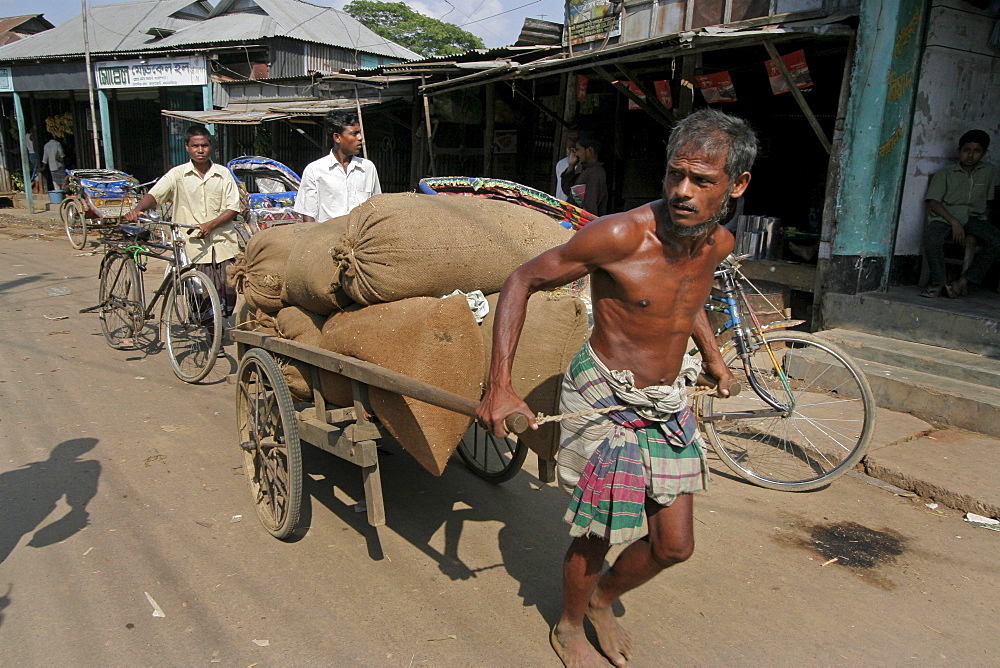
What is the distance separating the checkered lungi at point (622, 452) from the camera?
217cm

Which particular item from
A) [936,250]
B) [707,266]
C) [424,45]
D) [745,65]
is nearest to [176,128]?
[745,65]

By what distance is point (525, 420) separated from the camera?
196 cm

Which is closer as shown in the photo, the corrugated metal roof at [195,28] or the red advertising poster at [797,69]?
the red advertising poster at [797,69]

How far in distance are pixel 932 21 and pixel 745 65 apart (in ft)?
8.20

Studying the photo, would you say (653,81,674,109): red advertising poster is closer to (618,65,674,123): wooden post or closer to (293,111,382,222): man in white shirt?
(618,65,674,123): wooden post

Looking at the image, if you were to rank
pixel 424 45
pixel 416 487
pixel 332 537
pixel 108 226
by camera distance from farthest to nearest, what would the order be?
pixel 424 45 < pixel 108 226 < pixel 416 487 < pixel 332 537

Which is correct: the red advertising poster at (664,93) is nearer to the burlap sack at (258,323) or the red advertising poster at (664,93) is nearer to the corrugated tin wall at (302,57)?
the burlap sack at (258,323)

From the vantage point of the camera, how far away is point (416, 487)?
12.4 ft

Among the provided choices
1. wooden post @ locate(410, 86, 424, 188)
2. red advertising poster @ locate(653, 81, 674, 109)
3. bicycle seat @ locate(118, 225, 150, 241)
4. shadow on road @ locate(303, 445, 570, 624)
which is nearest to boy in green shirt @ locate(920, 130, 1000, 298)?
red advertising poster @ locate(653, 81, 674, 109)

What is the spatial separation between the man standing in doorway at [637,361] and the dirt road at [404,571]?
57 centimetres

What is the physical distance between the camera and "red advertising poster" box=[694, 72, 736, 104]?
761cm

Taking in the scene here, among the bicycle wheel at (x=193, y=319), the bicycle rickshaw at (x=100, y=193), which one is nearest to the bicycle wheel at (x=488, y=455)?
the bicycle wheel at (x=193, y=319)

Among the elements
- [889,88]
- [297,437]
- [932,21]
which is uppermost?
[932,21]

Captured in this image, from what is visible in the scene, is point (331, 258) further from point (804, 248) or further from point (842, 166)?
point (804, 248)
